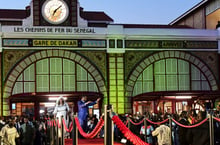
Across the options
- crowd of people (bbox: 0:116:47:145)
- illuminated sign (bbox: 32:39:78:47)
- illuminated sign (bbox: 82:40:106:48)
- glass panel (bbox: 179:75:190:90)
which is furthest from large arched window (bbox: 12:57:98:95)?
crowd of people (bbox: 0:116:47:145)

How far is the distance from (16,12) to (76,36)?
10.5 m

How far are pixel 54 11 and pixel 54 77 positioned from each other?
14.0ft

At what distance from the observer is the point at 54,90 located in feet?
105

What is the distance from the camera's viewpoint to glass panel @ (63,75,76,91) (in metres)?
32.3

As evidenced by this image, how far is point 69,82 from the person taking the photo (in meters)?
32.3

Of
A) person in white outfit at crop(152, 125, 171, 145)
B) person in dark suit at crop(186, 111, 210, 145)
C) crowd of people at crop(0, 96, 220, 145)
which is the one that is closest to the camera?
person in dark suit at crop(186, 111, 210, 145)

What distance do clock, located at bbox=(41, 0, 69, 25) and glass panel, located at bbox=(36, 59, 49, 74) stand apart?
8.52 feet

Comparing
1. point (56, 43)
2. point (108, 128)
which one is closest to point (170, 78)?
point (56, 43)

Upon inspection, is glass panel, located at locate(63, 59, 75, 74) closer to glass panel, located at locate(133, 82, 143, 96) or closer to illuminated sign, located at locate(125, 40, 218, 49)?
illuminated sign, located at locate(125, 40, 218, 49)

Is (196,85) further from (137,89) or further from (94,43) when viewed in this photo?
(94,43)

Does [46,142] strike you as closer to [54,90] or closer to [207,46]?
[54,90]

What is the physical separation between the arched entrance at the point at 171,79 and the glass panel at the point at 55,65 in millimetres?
4632

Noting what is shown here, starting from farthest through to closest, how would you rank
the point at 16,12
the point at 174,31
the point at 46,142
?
the point at 16,12, the point at 174,31, the point at 46,142

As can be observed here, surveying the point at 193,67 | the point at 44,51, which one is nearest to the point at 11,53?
the point at 44,51
